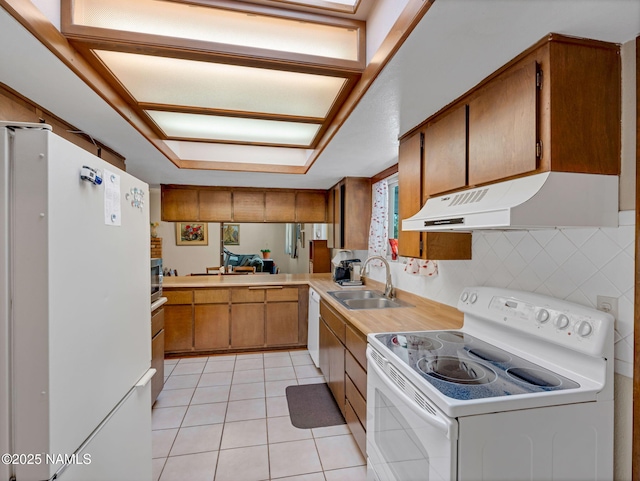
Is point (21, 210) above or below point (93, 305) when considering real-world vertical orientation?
above

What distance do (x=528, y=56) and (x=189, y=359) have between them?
13.1 feet

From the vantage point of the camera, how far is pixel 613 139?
3.52 feet

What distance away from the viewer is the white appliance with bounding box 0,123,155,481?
792mm

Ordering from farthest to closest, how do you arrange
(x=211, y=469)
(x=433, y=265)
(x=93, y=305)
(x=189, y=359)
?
1. (x=189, y=359)
2. (x=433, y=265)
3. (x=211, y=469)
4. (x=93, y=305)

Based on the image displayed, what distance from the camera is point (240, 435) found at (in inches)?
85.1

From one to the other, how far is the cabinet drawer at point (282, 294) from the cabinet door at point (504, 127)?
9.32 feet

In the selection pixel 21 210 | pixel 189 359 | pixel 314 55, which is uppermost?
pixel 314 55

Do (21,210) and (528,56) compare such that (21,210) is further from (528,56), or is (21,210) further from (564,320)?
(564,320)

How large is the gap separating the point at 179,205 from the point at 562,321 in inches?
158

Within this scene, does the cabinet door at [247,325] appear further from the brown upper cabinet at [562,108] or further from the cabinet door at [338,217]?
the brown upper cabinet at [562,108]

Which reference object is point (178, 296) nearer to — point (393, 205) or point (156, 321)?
point (156, 321)

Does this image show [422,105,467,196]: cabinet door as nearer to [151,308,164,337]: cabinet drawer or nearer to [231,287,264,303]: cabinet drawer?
[151,308,164,337]: cabinet drawer

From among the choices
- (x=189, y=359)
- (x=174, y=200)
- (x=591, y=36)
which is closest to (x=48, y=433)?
(x=591, y=36)

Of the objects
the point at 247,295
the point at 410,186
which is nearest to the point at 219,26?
the point at 410,186
